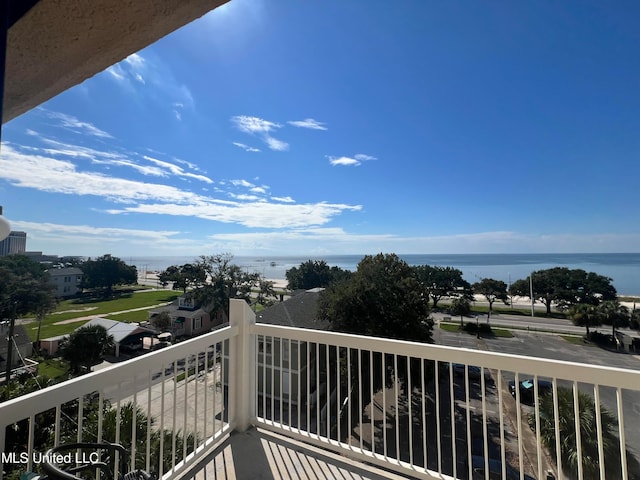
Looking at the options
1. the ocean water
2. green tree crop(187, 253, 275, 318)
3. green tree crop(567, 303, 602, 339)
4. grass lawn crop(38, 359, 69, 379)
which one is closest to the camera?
grass lawn crop(38, 359, 69, 379)

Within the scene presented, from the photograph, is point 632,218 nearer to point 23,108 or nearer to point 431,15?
point 431,15

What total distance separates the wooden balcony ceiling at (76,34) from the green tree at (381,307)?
398 inches

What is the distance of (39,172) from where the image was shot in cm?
586

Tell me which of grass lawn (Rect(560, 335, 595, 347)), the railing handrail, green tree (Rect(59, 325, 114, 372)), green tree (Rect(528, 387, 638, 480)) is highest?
the railing handrail

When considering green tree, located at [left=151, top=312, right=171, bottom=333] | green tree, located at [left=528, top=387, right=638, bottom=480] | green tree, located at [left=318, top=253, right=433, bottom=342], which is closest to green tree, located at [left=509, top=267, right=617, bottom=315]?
green tree, located at [left=318, top=253, right=433, bottom=342]

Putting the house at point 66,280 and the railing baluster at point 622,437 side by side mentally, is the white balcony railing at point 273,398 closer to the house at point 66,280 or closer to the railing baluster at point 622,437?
the railing baluster at point 622,437

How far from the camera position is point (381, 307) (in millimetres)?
10328

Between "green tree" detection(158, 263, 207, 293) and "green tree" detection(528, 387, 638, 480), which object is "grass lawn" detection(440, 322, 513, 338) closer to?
"green tree" detection(528, 387, 638, 480)

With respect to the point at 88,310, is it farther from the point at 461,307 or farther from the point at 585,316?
the point at 585,316

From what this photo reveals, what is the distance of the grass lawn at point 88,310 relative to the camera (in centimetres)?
497

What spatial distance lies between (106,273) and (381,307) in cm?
842

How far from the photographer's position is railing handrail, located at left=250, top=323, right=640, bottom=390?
135 cm

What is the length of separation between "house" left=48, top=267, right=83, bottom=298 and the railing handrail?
439cm

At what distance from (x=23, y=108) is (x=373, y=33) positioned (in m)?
5.00
